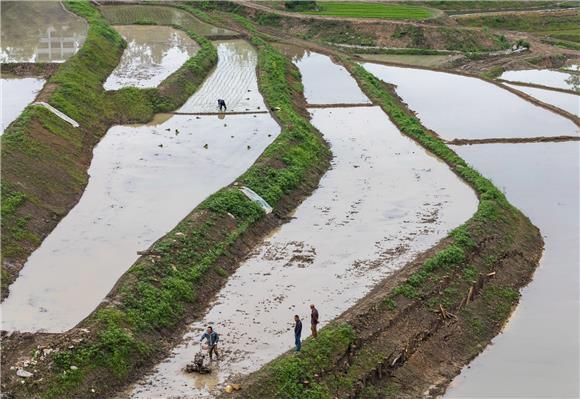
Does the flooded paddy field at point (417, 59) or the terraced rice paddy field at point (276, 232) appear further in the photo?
the flooded paddy field at point (417, 59)

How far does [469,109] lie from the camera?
28.1 m

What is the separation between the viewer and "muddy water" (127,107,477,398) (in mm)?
12805

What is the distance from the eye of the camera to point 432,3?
49.9 meters

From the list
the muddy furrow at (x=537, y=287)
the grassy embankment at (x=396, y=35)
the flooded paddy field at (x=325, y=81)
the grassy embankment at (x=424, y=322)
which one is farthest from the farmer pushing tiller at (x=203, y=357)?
the grassy embankment at (x=396, y=35)

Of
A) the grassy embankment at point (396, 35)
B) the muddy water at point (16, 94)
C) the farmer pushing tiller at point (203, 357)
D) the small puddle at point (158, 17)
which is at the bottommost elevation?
the small puddle at point (158, 17)

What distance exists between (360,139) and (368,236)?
7.14 meters

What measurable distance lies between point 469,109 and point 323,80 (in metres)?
6.17

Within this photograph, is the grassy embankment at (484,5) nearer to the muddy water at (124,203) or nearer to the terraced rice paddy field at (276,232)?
the terraced rice paddy field at (276,232)

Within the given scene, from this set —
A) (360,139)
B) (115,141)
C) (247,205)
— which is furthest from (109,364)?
(360,139)

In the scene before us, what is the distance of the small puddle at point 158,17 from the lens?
126 ft

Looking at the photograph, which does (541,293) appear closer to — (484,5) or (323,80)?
(323,80)

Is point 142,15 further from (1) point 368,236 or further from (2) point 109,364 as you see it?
(2) point 109,364

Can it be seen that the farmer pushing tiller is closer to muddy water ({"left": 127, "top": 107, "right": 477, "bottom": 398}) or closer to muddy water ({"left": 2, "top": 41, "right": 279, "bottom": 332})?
muddy water ({"left": 127, "top": 107, "right": 477, "bottom": 398})

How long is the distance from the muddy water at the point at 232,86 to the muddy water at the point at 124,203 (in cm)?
124
